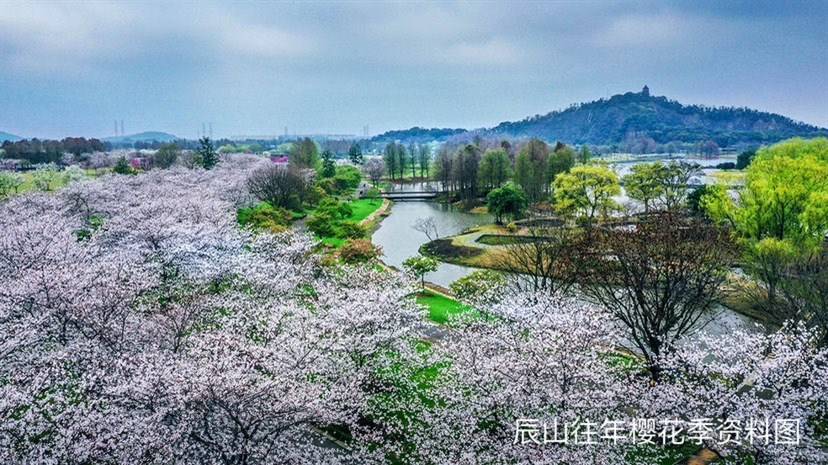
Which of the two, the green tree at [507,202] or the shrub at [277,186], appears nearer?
the green tree at [507,202]

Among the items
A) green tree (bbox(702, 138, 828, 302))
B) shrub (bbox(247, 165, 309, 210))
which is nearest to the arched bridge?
shrub (bbox(247, 165, 309, 210))

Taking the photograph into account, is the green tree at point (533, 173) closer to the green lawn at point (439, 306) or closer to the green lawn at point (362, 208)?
the green lawn at point (362, 208)

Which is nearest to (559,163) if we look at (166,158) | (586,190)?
(586,190)

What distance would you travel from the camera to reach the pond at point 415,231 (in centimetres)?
3276

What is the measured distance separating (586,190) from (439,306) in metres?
22.5

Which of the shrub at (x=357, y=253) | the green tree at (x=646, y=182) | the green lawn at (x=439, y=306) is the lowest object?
the green lawn at (x=439, y=306)

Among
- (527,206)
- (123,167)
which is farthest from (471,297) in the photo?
(123,167)

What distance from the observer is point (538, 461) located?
10.2 meters

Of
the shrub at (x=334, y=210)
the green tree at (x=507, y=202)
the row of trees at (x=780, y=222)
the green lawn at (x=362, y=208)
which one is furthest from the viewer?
the green lawn at (x=362, y=208)

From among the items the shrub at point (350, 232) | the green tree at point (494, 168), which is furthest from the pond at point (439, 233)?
the green tree at point (494, 168)

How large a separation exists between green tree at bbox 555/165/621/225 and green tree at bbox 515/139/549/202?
461 inches

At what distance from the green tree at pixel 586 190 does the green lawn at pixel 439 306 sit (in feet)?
61.5

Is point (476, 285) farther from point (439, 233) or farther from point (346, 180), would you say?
point (346, 180)

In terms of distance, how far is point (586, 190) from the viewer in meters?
41.1
